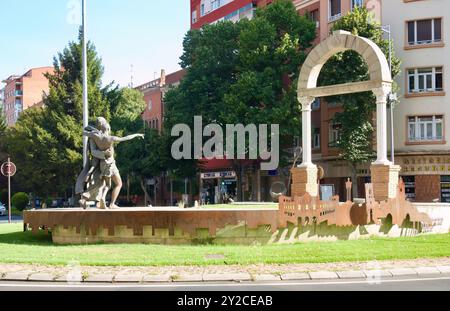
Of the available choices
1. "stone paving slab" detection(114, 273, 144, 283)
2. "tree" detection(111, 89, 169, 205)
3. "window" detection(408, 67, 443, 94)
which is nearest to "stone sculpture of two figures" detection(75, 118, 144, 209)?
"stone paving slab" detection(114, 273, 144, 283)

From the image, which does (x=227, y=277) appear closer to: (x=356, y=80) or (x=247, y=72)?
(x=356, y=80)

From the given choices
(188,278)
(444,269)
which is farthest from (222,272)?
(444,269)

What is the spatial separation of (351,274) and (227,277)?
2.33 metres

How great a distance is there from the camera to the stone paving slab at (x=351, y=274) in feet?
37.8

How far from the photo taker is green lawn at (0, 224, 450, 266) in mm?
13047

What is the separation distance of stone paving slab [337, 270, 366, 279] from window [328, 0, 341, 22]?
35.5 metres

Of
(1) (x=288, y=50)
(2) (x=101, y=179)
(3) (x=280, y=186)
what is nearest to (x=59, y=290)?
(2) (x=101, y=179)

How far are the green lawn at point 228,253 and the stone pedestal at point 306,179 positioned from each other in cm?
953

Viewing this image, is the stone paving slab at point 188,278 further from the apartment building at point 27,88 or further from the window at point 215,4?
the apartment building at point 27,88

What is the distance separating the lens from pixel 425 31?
1586 inches

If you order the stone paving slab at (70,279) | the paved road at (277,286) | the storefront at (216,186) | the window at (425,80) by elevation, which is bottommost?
the paved road at (277,286)

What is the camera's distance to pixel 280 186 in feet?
149

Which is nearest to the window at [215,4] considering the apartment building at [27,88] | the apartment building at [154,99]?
the apartment building at [154,99]

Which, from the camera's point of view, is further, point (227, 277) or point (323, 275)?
point (323, 275)
